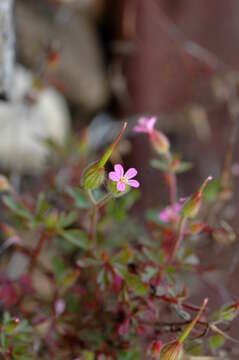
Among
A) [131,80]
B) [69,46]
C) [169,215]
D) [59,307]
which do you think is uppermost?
[69,46]

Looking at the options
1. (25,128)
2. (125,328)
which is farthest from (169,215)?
(25,128)

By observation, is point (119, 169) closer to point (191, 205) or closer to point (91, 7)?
point (191, 205)

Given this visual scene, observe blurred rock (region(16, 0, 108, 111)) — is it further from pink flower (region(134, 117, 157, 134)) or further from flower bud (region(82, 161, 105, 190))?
flower bud (region(82, 161, 105, 190))

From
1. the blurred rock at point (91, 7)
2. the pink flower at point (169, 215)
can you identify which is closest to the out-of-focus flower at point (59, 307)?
the pink flower at point (169, 215)

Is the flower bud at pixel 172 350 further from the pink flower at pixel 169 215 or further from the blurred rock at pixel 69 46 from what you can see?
the blurred rock at pixel 69 46

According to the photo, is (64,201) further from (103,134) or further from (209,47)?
(209,47)

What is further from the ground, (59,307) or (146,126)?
(146,126)
